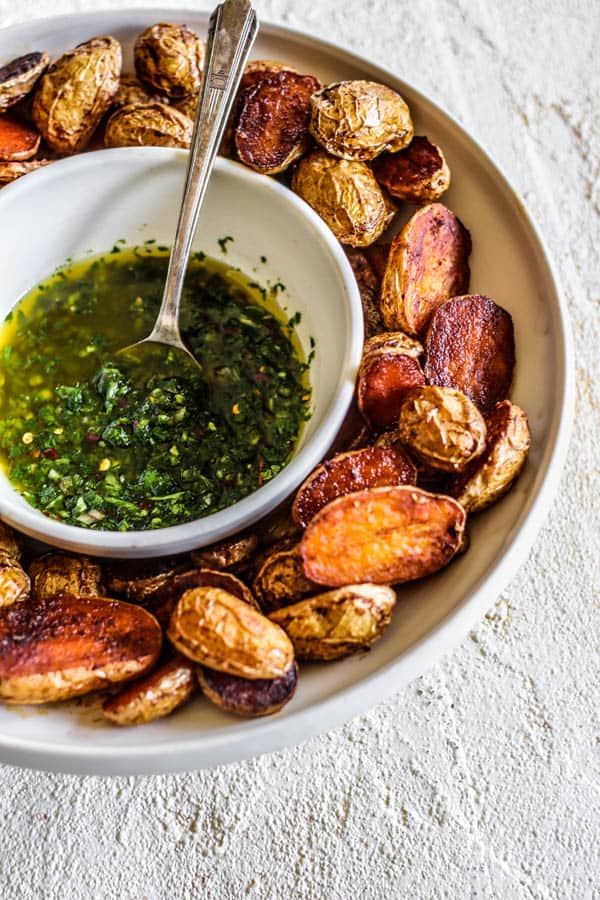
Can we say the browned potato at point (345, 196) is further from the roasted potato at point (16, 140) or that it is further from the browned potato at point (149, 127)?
the roasted potato at point (16, 140)

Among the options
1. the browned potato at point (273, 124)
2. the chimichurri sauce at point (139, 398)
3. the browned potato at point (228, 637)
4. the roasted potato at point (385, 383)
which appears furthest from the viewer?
the browned potato at point (273, 124)

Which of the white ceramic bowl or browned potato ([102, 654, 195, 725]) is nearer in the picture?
browned potato ([102, 654, 195, 725])

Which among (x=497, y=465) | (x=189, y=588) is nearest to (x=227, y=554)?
(x=189, y=588)

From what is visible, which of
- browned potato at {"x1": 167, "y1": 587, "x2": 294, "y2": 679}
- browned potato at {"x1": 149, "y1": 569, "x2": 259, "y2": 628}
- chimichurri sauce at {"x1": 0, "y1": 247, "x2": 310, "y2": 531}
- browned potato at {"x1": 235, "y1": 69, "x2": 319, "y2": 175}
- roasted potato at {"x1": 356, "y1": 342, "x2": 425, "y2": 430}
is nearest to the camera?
browned potato at {"x1": 167, "y1": 587, "x2": 294, "y2": 679}

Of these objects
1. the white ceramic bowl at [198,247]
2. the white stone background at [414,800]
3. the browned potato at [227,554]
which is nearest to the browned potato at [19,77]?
the white ceramic bowl at [198,247]

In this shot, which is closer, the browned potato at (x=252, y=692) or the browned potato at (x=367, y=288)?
the browned potato at (x=252, y=692)

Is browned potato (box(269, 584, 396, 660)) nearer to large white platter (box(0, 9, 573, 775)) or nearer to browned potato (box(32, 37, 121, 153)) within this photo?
large white platter (box(0, 9, 573, 775))

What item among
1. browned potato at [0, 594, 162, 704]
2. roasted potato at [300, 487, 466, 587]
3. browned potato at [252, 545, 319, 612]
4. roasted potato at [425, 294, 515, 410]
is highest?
roasted potato at [425, 294, 515, 410]

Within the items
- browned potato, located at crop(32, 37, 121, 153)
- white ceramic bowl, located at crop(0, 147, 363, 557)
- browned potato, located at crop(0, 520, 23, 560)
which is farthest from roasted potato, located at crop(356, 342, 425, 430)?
browned potato, located at crop(32, 37, 121, 153)
